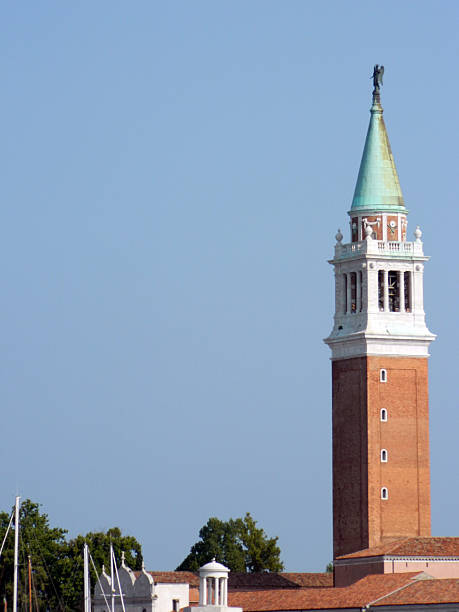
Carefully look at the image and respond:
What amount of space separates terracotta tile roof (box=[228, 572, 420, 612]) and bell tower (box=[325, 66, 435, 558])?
395 centimetres

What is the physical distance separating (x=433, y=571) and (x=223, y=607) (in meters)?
8.67

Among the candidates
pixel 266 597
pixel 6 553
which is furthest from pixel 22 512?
pixel 266 597

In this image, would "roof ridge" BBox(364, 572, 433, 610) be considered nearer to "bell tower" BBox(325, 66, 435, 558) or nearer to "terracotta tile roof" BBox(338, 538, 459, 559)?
"terracotta tile roof" BBox(338, 538, 459, 559)

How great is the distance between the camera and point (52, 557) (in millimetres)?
95188

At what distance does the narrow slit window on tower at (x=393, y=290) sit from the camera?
8100 centimetres

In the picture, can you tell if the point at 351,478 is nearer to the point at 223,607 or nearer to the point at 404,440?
the point at 404,440

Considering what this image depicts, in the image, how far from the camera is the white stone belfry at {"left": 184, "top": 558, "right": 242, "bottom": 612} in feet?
248

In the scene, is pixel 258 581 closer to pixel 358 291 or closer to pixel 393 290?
pixel 358 291

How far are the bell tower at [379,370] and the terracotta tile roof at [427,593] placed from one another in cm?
749

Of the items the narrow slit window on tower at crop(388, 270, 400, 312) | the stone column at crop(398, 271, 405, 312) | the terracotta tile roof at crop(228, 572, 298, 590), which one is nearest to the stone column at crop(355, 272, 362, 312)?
the narrow slit window on tower at crop(388, 270, 400, 312)

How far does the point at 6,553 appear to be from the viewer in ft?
316

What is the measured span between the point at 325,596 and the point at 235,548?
2946 cm

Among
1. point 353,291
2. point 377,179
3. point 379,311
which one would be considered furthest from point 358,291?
point 377,179

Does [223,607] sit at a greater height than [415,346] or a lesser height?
lesser
